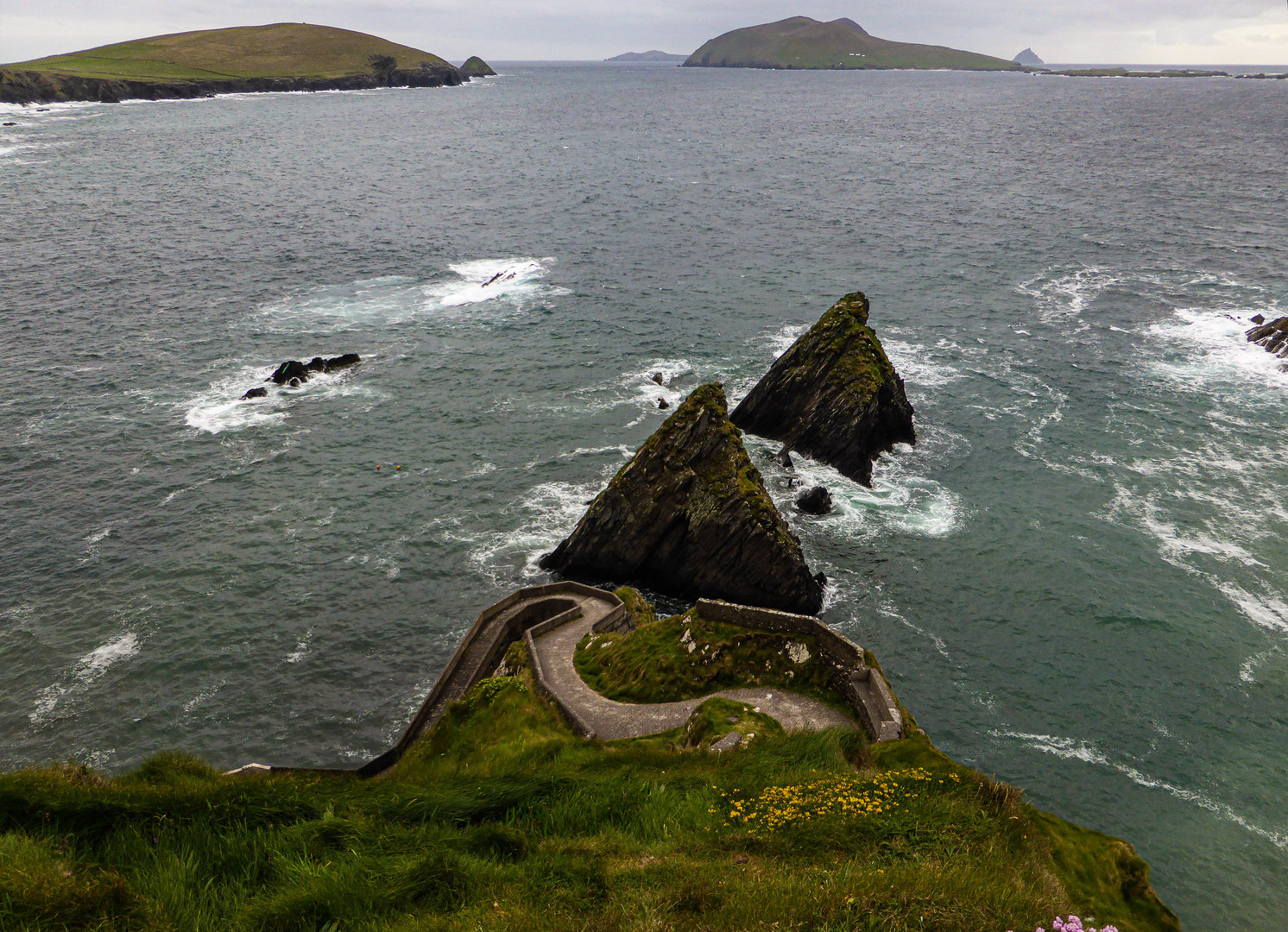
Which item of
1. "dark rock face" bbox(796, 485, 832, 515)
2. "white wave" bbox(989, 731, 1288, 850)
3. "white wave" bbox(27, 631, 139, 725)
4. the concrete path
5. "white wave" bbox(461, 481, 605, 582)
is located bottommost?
"white wave" bbox(989, 731, 1288, 850)

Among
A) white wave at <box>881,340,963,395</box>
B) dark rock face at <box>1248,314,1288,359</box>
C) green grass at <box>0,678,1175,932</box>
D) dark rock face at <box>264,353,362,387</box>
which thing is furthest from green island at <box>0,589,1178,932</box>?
dark rock face at <box>1248,314,1288,359</box>

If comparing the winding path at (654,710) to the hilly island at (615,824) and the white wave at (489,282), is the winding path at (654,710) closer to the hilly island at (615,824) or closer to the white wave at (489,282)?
the hilly island at (615,824)

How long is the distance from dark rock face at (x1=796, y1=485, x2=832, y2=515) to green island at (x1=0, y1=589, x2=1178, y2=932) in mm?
22985

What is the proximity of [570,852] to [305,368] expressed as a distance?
5137cm

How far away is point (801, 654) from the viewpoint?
1005 inches

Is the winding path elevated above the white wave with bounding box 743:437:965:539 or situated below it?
above

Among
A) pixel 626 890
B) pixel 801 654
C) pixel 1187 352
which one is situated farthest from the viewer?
pixel 1187 352

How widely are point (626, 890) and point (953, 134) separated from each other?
20300 cm

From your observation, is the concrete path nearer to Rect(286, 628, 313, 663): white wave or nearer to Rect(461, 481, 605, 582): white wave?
Rect(461, 481, 605, 582): white wave

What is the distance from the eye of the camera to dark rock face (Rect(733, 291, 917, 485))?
46812 mm

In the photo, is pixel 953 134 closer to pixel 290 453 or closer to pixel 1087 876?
pixel 290 453

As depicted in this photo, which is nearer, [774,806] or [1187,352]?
[774,806]

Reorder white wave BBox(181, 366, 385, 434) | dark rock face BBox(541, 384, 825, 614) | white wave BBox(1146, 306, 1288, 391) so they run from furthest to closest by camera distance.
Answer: white wave BBox(1146, 306, 1288, 391) < white wave BBox(181, 366, 385, 434) < dark rock face BBox(541, 384, 825, 614)

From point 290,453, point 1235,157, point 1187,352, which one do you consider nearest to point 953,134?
point 1235,157
